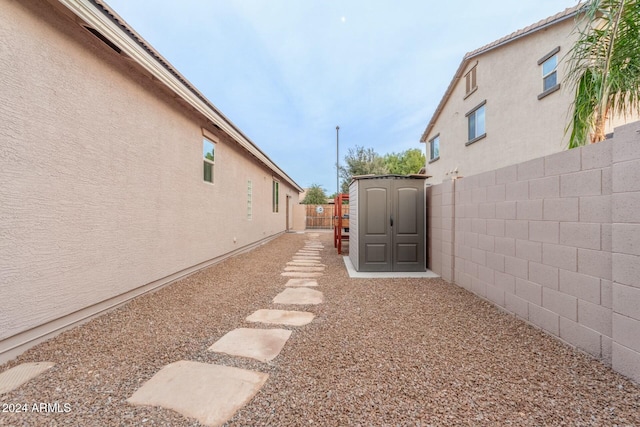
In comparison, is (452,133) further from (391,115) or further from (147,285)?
(391,115)

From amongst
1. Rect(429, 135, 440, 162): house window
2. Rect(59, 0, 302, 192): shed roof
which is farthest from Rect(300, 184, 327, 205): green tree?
Rect(59, 0, 302, 192): shed roof

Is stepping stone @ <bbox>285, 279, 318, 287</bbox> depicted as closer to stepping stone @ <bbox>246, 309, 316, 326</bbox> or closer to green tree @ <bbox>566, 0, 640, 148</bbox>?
stepping stone @ <bbox>246, 309, 316, 326</bbox>

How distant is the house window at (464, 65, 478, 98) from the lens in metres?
9.64

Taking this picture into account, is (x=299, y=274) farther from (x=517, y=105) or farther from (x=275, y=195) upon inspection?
(x=275, y=195)

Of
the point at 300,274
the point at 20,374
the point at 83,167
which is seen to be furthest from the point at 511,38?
the point at 20,374

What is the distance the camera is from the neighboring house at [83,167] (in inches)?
90.9

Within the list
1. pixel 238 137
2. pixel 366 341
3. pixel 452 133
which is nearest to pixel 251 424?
pixel 366 341

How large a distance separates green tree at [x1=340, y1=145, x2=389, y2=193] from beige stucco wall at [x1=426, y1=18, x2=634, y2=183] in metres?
12.4

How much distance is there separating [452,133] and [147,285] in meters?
11.8

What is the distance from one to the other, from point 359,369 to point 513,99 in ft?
29.2

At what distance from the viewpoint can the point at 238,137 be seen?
Result: 694 cm

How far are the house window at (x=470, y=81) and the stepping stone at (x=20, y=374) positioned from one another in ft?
39.5

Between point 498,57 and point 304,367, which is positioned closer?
point 304,367

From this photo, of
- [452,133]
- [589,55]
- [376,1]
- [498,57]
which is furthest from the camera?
[452,133]
